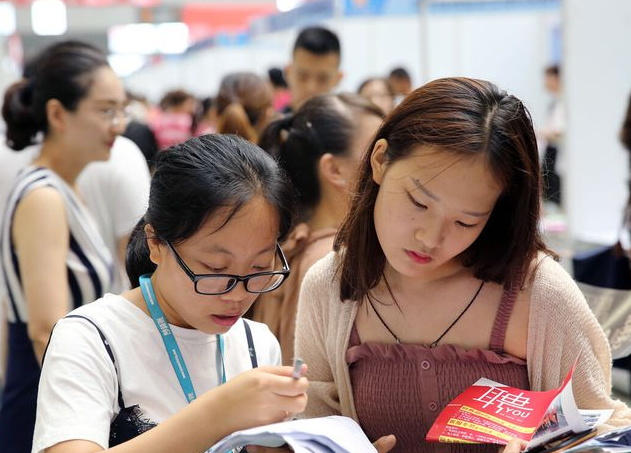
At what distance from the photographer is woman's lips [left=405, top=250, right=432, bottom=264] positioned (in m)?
1.53

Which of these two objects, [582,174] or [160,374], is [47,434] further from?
[582,174]

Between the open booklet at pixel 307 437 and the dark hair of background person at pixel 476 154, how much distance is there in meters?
0.35

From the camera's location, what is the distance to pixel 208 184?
1.48 m

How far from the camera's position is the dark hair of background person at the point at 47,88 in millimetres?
2887

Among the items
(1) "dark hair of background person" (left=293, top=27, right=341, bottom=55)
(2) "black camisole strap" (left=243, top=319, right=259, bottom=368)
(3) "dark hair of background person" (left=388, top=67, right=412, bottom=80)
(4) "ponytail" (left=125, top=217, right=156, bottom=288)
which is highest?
(1) "dark hair of background person" (left=293, top=27, right=341, bottom=55)

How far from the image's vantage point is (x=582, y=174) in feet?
14.7

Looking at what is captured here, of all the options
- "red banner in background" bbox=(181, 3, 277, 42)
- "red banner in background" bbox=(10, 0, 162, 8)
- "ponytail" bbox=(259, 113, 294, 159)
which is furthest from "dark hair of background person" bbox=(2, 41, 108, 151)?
"red banner in background" bbox=(181, 3, 277, 42)

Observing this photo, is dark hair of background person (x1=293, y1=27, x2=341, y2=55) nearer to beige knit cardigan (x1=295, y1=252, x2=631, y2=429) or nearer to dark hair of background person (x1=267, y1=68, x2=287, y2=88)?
beige knit cardigan (x1=295, y1=252, x2=631, y2=429)

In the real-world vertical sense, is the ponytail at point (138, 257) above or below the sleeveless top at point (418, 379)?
above

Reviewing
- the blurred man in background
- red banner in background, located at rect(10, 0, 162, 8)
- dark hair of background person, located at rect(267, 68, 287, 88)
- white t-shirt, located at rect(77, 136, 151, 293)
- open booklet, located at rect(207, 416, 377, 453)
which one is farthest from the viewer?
red banner in background, located at rect(10, 0, 162, 8)

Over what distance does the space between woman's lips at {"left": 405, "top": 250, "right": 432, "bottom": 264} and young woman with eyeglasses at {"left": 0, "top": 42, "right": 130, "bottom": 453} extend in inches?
46.5

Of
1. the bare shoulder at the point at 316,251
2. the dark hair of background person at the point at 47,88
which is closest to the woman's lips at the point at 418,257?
the bare shoulder at the point at 316,251

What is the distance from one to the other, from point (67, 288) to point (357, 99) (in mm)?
1039

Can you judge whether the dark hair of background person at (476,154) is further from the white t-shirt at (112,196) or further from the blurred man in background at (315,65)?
the blurred man in background at (315,65)
